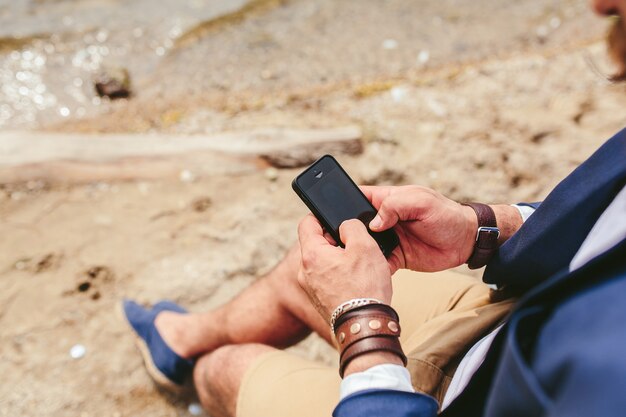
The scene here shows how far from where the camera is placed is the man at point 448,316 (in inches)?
36.9

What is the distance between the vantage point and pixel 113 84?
3973 mm

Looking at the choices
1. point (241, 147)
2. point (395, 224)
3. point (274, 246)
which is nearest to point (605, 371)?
point (395, 224)

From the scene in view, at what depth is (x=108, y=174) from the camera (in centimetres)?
313

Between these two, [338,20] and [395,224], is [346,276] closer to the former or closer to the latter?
[395,224]

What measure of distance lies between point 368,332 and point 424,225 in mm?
438

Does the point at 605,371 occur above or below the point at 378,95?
above

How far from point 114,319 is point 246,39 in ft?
9.37

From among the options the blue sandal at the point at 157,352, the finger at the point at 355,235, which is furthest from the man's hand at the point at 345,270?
the blue sandal at the point at 157,352

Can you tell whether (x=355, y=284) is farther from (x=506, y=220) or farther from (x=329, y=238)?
(x=506, y=220)

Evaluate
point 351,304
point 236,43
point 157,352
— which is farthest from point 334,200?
point 236,43

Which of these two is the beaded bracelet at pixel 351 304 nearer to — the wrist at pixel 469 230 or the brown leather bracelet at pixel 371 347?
the brown leather bracelet at pixel 371 347

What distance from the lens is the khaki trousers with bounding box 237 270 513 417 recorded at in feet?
5.01

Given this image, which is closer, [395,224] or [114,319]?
[395,224]

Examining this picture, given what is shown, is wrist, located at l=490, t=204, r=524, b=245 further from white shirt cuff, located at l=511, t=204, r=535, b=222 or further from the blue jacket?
the blue jacket
